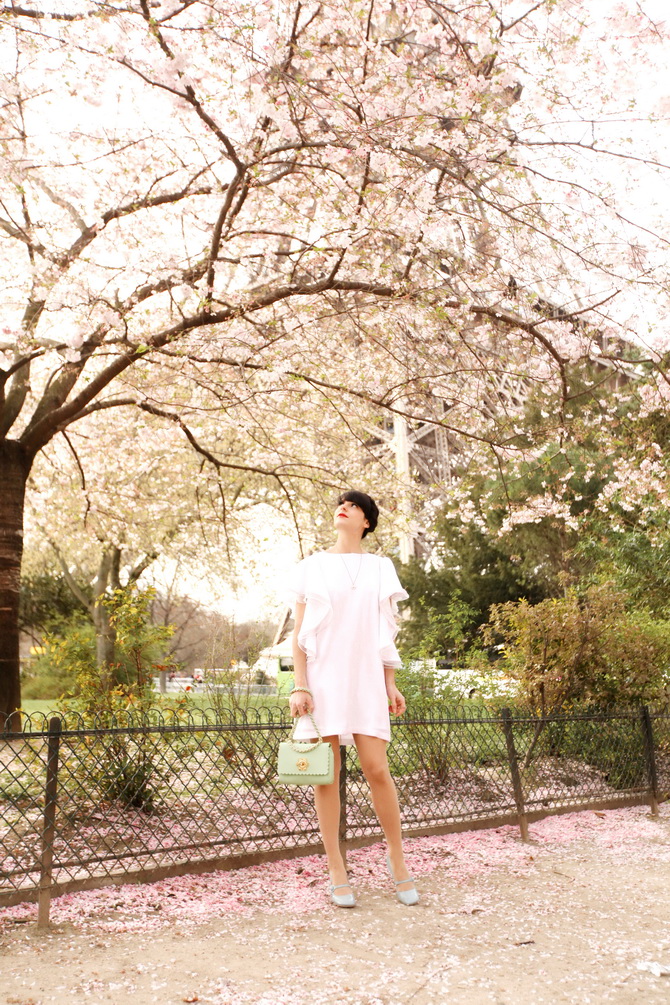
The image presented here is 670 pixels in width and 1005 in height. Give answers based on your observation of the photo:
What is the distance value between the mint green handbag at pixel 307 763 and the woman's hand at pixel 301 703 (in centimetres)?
12

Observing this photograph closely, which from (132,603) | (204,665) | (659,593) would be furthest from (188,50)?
(659,593)

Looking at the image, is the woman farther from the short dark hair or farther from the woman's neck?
the short dark hair

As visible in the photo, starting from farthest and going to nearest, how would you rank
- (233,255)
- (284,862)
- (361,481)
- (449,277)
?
(361,481) → (233,255) → (449,277) → (284,862)

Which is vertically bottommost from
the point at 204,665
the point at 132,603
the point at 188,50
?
the point at 204,665

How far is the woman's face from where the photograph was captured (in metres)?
4.13

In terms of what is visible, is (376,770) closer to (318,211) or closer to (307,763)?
(307,763)

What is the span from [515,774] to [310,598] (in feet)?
9.30

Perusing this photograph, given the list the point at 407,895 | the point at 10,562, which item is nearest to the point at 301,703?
the point at 407,895

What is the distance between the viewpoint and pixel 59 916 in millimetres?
3686

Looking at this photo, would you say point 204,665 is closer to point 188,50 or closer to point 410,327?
point 410,327

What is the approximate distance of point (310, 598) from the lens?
3928 millimetres

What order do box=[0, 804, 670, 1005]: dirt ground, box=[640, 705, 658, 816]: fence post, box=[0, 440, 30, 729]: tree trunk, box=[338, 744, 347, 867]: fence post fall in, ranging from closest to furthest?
1. box=[0, 804, 670, 1005]: dirt ground
2. box=[338, 744, 347, 867]: fence post
3. box=[640, 705, 658, 816]: fence post
4. box=[0, 440, 30, 729]: tree trunk

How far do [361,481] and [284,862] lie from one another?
27.9ft

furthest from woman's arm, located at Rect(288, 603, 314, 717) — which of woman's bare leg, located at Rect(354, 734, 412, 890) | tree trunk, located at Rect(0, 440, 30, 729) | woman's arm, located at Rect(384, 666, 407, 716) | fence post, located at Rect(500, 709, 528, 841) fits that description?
tree trunk, located at Rect(0, 440, 30, 729)
